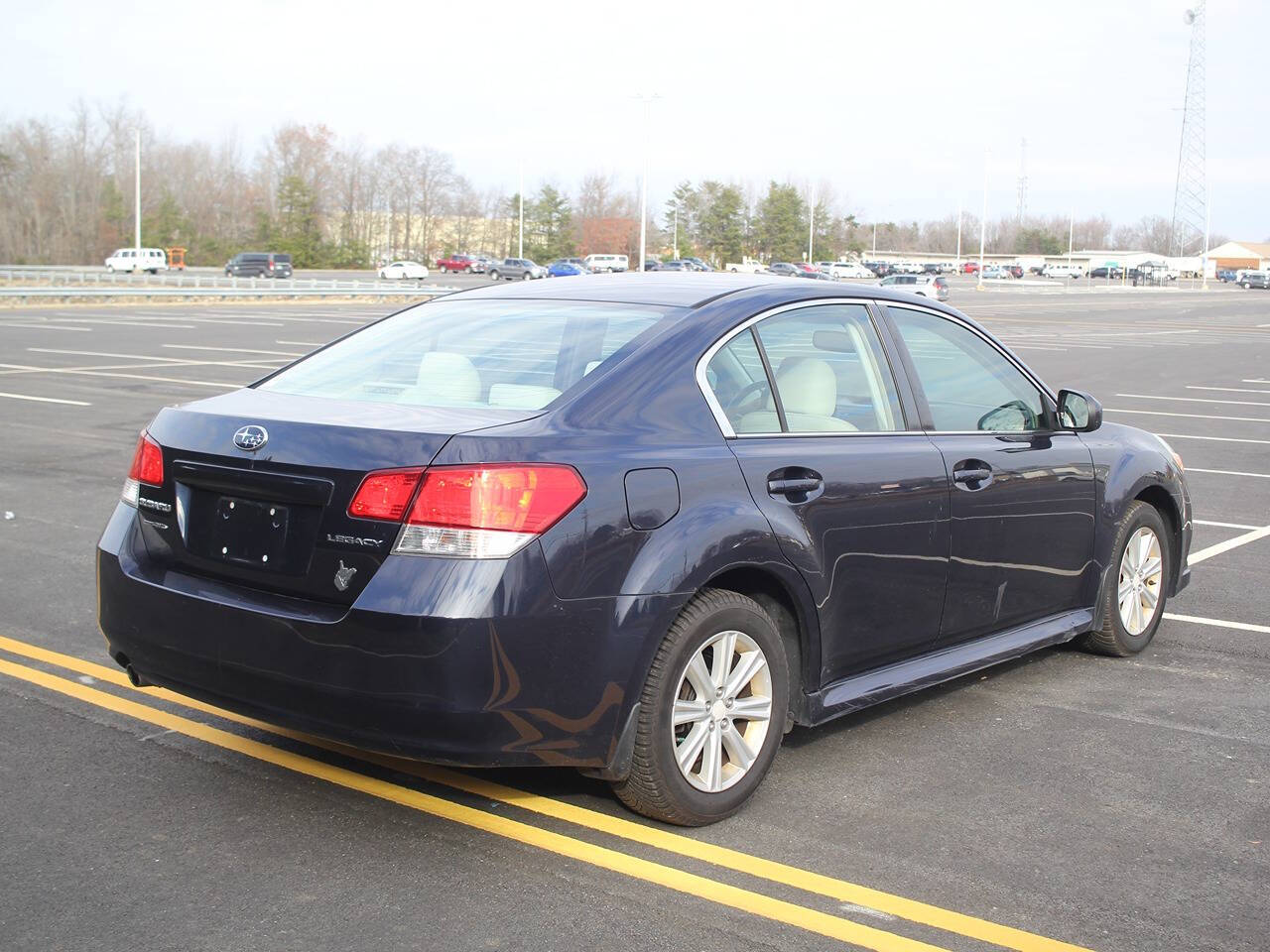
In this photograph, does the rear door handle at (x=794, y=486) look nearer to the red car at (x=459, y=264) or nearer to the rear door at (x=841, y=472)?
the rear door at (x=841, y=472)

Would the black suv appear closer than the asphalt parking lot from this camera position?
Result: No

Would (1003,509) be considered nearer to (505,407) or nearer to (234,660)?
(505,407)

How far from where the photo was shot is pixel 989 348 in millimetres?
5574

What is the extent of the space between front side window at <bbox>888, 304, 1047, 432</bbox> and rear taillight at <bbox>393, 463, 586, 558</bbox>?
2029 mm

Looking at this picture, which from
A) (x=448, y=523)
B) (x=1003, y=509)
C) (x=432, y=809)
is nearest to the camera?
(x=448, y=523)

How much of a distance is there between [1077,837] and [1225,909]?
528 mm

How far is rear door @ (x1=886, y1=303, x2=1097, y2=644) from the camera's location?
4.98 m

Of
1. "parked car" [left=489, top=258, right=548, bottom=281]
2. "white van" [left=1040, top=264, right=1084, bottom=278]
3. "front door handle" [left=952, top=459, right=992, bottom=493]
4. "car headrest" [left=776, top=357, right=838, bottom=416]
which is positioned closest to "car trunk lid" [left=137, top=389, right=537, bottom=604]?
"car headrest" [left=776, top=357, right=838, bottom=416]

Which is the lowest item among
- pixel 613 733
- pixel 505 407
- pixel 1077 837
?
pixel 1077 837

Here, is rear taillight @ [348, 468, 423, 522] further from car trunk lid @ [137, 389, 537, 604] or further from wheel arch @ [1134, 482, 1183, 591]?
wheel arch @ [1134, 482, 1183, 591]

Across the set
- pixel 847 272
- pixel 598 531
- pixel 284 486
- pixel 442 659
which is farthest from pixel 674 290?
pixel 847 272

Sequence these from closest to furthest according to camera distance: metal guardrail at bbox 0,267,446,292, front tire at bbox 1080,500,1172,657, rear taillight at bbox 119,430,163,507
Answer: rear taillight at bbox 119,430,163,507
front tire at bbox 1080,500,1172,657
metal guardrail at bbox 0,267,446,292

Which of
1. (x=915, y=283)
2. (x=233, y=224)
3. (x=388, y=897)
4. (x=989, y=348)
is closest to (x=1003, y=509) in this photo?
(x=989, y=348)

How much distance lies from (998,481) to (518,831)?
7.66 ft
